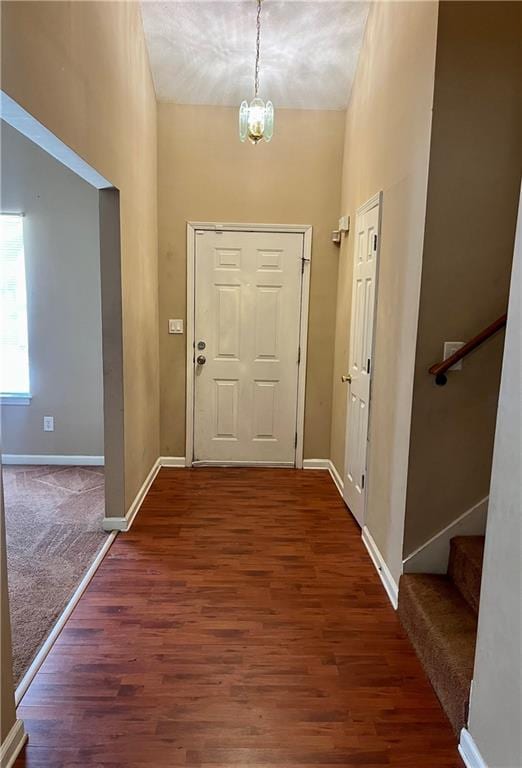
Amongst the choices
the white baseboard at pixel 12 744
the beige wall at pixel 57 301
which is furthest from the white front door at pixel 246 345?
the white baseboard at pixel 12 744

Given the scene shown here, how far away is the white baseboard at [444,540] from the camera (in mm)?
2287

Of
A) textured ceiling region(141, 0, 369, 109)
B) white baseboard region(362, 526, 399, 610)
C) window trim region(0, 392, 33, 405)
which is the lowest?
white baseboard region(362, 526, 399, 610)

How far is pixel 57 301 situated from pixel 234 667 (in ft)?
10.3

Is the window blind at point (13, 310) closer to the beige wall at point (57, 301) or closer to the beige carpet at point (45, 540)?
the beige wall at point (57, 301)

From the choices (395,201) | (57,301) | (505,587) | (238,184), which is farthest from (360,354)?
(57,301)

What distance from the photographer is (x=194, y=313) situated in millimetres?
4203

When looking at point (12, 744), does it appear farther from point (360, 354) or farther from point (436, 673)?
point (360, 354)

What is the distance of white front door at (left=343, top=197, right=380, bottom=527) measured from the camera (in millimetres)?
Answer: 3053

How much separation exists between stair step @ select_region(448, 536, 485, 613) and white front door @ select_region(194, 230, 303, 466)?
2250 millimetres

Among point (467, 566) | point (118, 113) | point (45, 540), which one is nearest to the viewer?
point (467, 566)

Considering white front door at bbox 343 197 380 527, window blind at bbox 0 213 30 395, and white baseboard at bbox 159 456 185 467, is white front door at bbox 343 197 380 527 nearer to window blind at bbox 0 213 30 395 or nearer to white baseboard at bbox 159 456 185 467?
white baseboard at bbox 159 456 185 467

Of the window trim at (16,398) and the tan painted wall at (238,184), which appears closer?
the tan painted wall at (238,184)

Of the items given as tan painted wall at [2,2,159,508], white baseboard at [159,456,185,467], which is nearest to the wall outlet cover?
tan painted wall at [2,2,159,508]

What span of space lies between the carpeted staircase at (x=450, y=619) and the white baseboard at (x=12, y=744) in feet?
4.69
